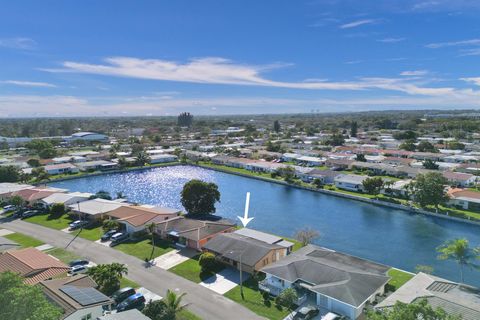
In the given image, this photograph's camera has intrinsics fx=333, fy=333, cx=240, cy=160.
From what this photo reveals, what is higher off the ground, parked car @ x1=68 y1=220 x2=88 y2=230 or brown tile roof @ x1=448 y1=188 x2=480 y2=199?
brown tile roof @ x1=448 y1=188 x2=480 y2=199

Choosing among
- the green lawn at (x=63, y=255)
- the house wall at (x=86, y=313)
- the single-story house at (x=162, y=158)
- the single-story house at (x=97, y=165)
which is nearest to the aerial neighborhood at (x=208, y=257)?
the house wall at (x=86, y=313)

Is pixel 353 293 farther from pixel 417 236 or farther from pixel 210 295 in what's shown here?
pixel 417 236

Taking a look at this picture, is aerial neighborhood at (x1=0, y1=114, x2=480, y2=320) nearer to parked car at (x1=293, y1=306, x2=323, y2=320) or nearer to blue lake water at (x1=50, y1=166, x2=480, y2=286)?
parked car at (x1=293, y1=306, x2=323, y2=320)

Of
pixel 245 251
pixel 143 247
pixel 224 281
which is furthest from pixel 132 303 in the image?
pixel 143 247

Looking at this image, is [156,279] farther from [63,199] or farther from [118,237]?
[63,199]

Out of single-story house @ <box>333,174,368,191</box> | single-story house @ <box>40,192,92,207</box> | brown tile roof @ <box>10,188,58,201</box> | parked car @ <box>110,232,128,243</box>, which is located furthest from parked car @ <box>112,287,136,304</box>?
single-story house @ <box>333,174,368,191</box>

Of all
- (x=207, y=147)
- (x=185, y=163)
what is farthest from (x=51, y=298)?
(x=207, y=147)
